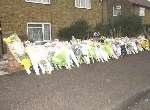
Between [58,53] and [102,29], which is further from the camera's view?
[102,29]

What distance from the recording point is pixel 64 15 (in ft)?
73.8

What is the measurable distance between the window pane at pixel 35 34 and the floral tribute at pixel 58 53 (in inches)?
168

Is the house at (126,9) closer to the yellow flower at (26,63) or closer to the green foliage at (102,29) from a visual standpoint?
the green foliage at (102,29)

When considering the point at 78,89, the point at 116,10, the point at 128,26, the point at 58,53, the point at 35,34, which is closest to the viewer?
the point at 78,89

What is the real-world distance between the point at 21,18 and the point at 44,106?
11.5m

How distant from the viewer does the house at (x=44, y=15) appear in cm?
1866

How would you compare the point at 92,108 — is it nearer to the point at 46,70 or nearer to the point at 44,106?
the point at 44,106

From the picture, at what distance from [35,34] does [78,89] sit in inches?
422

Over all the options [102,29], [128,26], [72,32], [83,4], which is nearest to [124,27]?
[128,26]

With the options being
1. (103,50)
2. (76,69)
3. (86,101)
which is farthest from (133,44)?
(86,101)

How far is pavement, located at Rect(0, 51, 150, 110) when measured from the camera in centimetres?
853

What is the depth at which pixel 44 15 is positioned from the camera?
2081cm

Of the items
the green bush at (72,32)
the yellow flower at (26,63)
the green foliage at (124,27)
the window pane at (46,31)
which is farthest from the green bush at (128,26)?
the yellow flower at (26,63)

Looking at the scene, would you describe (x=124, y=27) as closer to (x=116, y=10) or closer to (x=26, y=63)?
(x=116, y=10)
